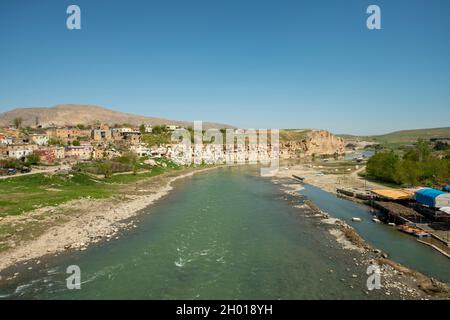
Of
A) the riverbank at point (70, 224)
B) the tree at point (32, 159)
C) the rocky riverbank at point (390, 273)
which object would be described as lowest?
the rocky riverbank at point (390, 273)

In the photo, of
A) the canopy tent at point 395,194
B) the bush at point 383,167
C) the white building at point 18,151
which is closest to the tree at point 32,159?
Answer: the white building at point 18,151

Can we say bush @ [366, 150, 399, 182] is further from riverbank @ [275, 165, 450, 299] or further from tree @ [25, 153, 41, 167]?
tree @ [25, 153, 41, 167]

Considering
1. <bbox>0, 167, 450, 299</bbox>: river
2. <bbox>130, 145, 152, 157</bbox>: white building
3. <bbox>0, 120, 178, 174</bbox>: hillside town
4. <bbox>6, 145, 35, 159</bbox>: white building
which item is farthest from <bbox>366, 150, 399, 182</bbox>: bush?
<bbox>6, 145, 35, 159</bbox>: white building

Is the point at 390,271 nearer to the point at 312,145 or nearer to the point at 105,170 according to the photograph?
the point at 105,170

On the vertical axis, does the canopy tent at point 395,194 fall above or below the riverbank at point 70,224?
→ above

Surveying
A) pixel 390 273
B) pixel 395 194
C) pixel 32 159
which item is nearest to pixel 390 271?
pixel 390 273

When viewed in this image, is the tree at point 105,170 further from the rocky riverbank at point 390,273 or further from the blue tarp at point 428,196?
the blue tarp at point 428,196
